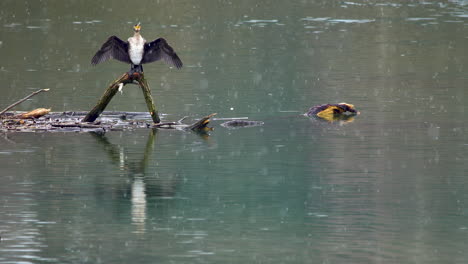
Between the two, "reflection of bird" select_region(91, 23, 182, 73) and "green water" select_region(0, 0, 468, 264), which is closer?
"green water" select_region(0, 0, 468, 264)

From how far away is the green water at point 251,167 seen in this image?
13.8 meters

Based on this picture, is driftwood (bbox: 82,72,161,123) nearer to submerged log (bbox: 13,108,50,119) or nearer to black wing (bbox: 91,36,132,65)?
black wing (bbox: 91,36,132,65)

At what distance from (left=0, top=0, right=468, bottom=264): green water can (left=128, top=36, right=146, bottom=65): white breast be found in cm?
163

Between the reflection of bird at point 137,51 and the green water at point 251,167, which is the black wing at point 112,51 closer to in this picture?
the reflection of bird at point 137,51

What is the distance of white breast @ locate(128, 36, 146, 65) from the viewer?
22625 mm

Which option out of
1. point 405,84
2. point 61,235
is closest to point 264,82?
point 405,84

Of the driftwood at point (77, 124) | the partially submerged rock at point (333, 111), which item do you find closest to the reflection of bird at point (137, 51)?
the driftwood at point (77, 124)

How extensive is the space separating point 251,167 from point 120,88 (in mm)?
4256

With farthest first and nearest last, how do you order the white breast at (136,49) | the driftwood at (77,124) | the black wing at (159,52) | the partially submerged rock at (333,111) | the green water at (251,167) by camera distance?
1. the partially submerged rock at (333,111)
2. the driftwood at (77,124)
3. the black wing at (159,52)
4. the white breast at (136,49)
5. the green water at (251,167)

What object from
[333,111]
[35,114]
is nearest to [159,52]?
[35,114]

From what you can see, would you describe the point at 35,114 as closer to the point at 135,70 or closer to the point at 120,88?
the point at 120,88

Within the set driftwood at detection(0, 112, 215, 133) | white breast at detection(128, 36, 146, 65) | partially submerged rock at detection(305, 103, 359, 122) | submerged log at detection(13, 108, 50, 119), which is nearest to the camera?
white breast at detection(128, 36, 146, 65)

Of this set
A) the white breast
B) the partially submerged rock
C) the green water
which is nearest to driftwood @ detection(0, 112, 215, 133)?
the green water

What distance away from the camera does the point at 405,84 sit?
108 ft
